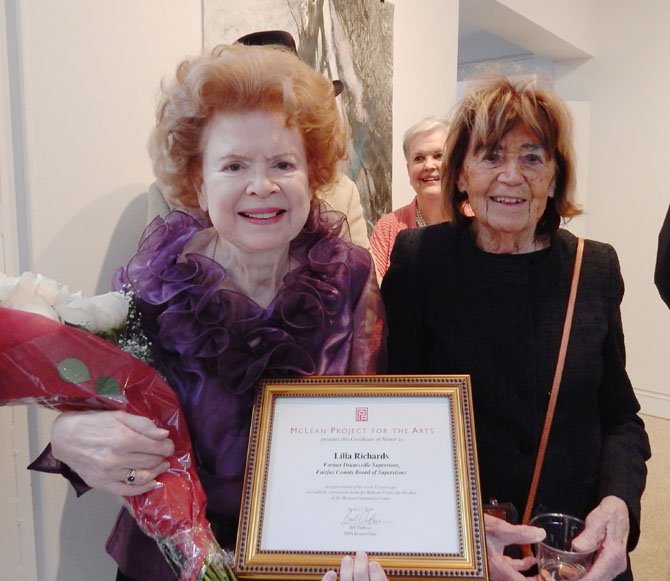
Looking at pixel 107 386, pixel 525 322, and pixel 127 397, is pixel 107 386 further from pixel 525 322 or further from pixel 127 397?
pixel 525 322

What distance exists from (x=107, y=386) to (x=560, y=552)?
84cm

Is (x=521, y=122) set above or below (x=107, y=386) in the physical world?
above

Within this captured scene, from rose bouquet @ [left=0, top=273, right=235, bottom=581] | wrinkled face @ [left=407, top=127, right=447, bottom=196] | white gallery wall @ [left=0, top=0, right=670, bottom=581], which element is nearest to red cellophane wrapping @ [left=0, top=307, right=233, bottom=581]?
rose bouquet @ [left=0, top=273, right=235, bottom=581]

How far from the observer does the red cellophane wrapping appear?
0.86m

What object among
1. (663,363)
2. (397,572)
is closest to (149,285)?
(397,572)

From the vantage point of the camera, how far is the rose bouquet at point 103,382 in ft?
2.83

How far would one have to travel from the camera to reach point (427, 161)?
243 centimetres

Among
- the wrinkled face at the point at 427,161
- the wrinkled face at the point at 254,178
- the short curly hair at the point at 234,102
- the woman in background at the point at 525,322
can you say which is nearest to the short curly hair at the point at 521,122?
the woman in background at the point at 525,322

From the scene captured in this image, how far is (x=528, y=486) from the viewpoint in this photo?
1.22 m

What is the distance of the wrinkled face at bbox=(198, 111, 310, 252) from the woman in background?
395 millimetres

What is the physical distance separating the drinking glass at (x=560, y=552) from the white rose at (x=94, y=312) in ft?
2.78

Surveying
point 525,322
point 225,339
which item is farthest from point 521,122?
point 225,339

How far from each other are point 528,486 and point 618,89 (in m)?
4.45
